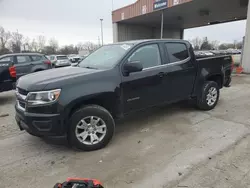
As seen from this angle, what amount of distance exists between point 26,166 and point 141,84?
7.44ft

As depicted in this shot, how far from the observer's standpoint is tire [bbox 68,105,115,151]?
9.59ft

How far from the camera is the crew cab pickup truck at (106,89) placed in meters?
2.80

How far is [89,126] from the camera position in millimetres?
3053

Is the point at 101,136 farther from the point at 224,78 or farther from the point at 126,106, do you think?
the point at 224,78

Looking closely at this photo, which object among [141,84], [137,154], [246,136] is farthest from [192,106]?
[137,154]

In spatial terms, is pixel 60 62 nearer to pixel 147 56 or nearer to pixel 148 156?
pixel 147 56

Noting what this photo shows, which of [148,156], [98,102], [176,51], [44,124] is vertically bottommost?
[148,156]

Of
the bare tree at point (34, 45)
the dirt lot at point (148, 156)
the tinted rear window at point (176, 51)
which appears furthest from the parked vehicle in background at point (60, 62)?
Answer: the bare tree at point (34, 45)

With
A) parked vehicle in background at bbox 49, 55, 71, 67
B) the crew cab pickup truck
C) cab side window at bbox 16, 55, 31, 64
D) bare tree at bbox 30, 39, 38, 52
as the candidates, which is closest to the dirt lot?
the crew cab pickup truck

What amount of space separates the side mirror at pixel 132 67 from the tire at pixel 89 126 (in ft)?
2.63

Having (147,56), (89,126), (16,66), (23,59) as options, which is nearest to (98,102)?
(89,126)

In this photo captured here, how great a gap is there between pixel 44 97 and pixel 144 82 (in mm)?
1756

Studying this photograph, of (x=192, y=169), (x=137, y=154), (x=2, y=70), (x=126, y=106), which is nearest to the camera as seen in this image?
(x=192, y=169)

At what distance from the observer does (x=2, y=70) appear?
A: 6.36m
